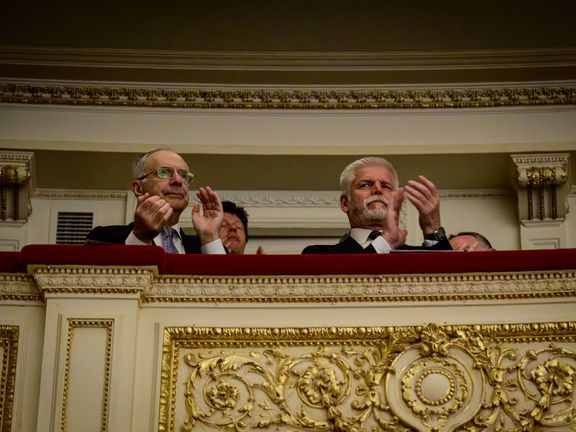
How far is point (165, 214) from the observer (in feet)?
16.2

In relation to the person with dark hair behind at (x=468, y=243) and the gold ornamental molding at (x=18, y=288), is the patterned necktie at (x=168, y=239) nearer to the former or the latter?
the gold ornamental molding at (x=18, y=288)

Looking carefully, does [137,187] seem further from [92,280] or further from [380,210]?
[92,280]

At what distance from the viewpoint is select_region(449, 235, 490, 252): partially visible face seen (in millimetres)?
5914

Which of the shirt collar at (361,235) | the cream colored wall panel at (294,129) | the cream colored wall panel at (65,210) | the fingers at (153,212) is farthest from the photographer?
the cream colored wall panel at (65,210)

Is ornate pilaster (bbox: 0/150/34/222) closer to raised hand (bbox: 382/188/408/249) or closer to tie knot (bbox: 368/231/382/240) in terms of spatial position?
tie knot (bbox: 368/231/382/240)

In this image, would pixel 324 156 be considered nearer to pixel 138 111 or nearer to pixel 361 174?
pixel 138 111

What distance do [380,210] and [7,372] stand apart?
194cm

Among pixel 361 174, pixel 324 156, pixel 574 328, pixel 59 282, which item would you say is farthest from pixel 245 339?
pixel 324 156

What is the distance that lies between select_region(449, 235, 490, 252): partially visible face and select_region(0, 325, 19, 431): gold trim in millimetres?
2240

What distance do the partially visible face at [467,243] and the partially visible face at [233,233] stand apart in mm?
991

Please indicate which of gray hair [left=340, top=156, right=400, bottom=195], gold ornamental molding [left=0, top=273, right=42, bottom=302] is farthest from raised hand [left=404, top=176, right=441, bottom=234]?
gold ornamental molding [left=0, top=273, right=42, bottom=302]

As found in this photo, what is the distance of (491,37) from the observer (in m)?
8.04

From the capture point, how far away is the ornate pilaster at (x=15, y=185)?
25.7 ft

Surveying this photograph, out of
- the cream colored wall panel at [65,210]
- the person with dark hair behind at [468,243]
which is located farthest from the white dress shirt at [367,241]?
the cream colored wall panel at [65,210]
